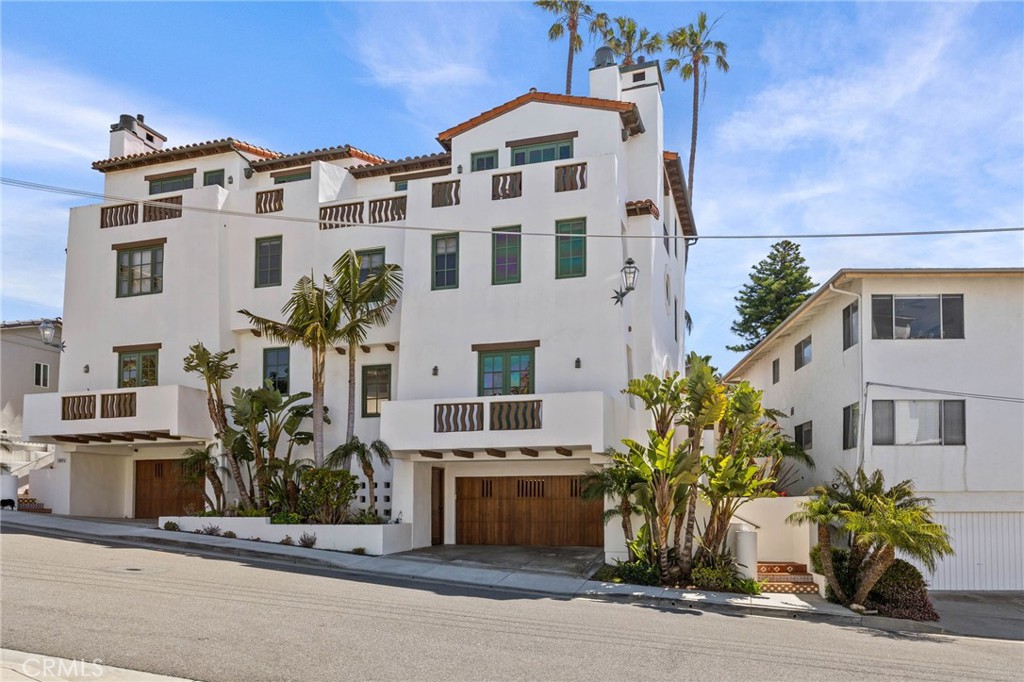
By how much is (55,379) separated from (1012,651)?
30407 mm

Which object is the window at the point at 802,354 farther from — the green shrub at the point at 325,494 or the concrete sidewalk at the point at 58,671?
the concrete sidewalk at the point at 58,671

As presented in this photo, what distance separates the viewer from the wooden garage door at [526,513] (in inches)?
886

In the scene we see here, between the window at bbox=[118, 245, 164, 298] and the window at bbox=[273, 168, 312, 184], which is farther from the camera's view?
the window at bbox=[273, 168, 312, 184]

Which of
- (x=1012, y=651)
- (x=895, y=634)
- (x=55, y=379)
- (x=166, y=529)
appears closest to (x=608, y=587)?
(x=895, y=634)

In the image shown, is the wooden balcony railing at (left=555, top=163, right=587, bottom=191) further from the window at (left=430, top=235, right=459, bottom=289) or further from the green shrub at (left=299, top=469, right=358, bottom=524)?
the green shrub at (left=299, top=469, right=358, bottom=524)

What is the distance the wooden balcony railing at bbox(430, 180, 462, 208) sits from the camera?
22656 mm

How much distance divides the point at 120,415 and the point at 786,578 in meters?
17.1

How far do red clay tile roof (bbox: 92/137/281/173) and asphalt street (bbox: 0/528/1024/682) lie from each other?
14396 mm

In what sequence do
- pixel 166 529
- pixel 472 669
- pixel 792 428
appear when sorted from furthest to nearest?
pixel 792 428 → pixel 166 529 → pixel 472 669

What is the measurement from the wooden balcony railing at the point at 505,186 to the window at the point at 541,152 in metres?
1.57

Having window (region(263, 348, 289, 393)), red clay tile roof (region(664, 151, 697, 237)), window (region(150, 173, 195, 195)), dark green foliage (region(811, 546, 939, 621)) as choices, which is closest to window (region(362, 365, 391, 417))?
window (region(263, 348, 289, 393))

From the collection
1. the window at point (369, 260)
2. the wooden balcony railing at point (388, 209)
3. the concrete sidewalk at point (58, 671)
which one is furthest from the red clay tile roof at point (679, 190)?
the concrete sidewalk at point (58, 671)

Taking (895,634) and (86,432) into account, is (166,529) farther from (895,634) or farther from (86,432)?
(895,634)

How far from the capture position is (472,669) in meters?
10.1
